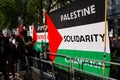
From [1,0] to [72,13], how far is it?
32.8 meters

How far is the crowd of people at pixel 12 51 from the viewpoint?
1068 centimetres

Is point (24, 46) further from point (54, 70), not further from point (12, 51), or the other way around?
point (54, 70)

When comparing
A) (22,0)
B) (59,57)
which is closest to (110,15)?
(22,0)

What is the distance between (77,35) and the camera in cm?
702

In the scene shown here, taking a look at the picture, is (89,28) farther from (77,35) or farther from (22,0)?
(22,0)

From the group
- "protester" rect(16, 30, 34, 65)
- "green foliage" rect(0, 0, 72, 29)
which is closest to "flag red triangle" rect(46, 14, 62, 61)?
"protester" rect(16, 30, 34, 65)

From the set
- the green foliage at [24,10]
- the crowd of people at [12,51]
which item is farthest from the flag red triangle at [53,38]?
the green foliage at [24,10]

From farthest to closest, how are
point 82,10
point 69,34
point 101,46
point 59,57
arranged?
point 59,57, point 69,34, point 82,10, point 101,46

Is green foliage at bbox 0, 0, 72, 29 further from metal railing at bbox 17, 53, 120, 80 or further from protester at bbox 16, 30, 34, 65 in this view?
metal railing at bbox 17, 53, 120, 80

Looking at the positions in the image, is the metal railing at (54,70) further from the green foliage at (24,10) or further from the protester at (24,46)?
the green foliage at (24,10)

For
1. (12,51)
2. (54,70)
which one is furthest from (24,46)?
(54,70)

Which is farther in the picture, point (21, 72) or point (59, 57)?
point (21, 72)

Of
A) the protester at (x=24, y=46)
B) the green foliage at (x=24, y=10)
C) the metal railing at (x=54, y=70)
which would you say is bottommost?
the metal railing at (x=54, y=70)

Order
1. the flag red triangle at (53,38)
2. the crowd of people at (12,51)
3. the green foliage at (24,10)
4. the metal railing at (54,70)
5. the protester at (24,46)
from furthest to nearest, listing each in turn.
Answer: the green foliage at (24,10), the protester at (24,46), the crowd of people at (12,51), the flag red triangle at (53,38), the metal railing at (54,70)
